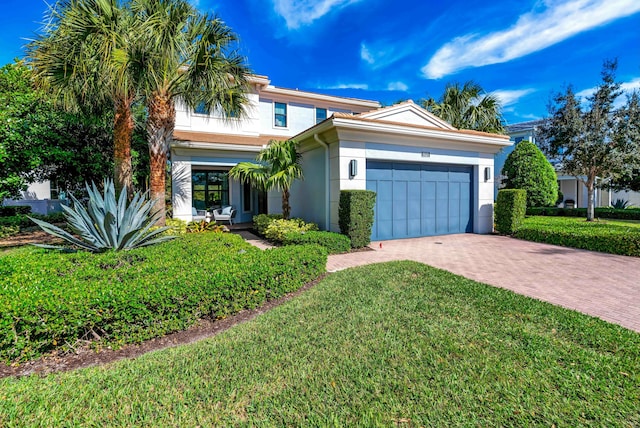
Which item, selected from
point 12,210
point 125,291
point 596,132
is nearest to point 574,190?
point 596,132

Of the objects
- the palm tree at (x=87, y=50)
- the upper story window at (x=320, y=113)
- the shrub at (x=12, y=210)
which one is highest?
the upper story window at (x=320, y=113)

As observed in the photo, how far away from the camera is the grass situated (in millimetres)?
2383

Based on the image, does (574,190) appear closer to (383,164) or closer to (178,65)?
(383,164)

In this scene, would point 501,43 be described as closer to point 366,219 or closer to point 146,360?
point 366,219

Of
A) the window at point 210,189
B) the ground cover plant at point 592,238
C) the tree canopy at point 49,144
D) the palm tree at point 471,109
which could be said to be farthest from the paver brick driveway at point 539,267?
the tree canopy at point 49,144

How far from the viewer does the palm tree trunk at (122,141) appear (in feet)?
31.7

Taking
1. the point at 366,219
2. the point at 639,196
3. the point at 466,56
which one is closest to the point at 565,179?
the point at 639,196

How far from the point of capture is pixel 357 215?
360 inches

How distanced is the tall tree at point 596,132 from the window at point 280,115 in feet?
44.9

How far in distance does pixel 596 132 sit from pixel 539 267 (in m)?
10.6

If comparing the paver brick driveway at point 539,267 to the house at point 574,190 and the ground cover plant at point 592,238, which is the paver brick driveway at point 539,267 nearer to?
the ground cover plant at point 592,238

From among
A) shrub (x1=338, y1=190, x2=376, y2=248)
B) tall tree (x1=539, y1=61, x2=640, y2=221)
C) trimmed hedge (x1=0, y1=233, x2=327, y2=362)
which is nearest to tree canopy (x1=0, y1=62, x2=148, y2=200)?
trimmed hedge (x1=0, y1=233, x2=327, y2=362)

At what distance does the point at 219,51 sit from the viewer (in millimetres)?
9219

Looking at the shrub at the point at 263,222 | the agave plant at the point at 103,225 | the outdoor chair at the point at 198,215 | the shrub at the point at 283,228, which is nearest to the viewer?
the agave plant at the point at 103,225
